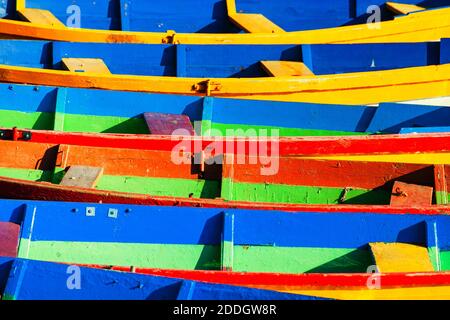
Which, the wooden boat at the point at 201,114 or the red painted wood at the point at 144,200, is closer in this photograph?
the red painted wood at the point at 144,200

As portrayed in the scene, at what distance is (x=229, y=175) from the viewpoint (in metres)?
7.21

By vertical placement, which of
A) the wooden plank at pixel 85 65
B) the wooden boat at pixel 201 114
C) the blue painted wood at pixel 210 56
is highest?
the blue painted wood at pixel 210 56

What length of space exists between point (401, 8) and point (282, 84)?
9.39 ft

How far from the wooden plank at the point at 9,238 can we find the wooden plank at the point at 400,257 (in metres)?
2.56

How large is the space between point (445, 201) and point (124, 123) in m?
2.97

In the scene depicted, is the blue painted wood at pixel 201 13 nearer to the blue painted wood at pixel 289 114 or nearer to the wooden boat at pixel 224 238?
the blue painted wood at pixel 289 114

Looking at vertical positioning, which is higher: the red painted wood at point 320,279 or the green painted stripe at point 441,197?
the green painted stripe at point 441,197

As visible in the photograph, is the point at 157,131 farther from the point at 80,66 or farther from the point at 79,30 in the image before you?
the point at 79,30

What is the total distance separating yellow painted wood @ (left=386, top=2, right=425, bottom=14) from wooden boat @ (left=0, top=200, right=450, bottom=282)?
4.63 m

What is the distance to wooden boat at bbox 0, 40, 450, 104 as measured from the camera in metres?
8.51

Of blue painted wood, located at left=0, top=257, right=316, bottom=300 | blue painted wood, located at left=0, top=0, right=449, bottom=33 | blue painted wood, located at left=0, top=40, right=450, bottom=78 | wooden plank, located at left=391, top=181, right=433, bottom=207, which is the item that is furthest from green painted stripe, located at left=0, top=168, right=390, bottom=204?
blue painted wood, located at left=0, top=0, right=449, bottom=33

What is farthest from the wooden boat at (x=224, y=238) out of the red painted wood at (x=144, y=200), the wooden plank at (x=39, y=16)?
the wooden plank at (x=39, y=16)

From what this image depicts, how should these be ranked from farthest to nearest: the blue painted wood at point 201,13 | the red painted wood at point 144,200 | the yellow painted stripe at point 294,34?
the blue painted wood at point 201,13 → the yellow painted stripe at point 294,34 → the red painted wood at point 144,200

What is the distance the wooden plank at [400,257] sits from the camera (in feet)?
20.9
